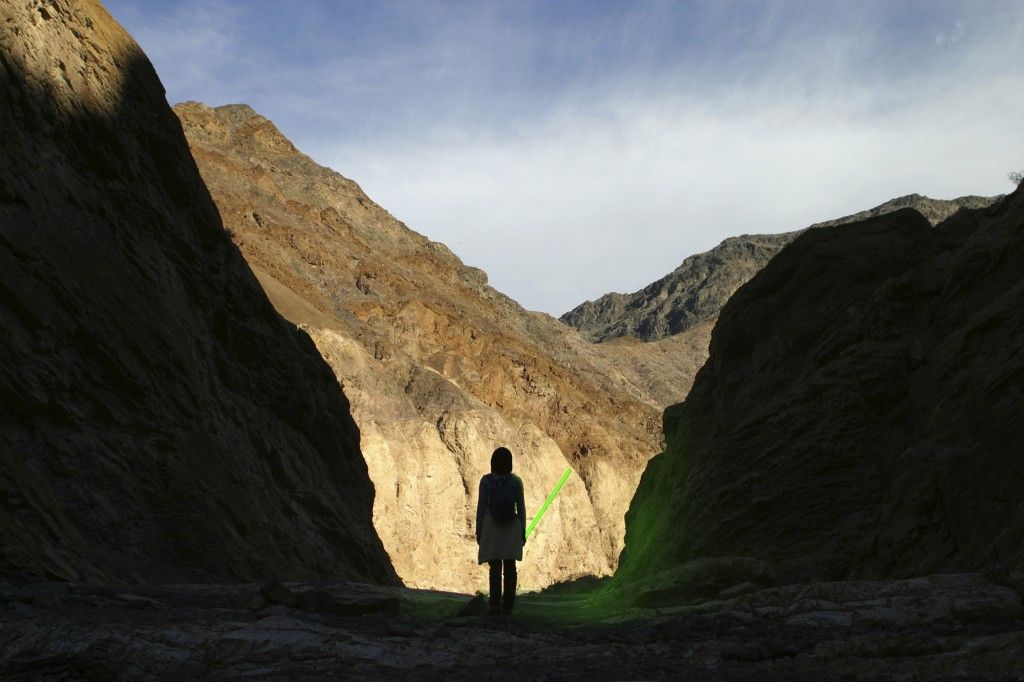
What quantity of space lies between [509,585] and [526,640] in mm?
2680

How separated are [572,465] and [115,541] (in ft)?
119

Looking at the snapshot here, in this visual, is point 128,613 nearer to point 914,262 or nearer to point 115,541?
point 115,541

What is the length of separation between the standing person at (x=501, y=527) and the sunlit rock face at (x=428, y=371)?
2520 cm

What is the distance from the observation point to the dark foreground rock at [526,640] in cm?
519

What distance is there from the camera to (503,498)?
950 cm

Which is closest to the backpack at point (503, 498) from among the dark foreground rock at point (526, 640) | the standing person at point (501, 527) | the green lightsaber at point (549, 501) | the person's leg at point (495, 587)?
the standing person at point (501, 527)

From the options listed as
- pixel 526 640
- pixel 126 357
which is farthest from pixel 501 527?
pixel 126 357

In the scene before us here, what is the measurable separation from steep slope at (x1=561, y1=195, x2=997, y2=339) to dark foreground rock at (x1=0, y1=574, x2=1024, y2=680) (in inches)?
3715

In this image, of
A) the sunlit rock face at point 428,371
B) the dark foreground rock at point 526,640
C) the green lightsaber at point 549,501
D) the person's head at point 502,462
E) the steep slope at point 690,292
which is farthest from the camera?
the steep slope at point 690,292

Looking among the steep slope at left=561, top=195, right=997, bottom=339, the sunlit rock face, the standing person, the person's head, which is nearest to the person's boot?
the standing person

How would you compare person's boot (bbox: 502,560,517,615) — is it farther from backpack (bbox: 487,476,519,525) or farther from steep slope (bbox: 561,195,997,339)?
steep slope (bbox: 561,195,997,339)

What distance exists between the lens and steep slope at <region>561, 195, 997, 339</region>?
4151 inches

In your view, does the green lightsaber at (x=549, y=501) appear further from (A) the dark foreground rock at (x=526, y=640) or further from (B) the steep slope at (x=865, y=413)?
(A) the dark foreground rock at (x=526, y=640)

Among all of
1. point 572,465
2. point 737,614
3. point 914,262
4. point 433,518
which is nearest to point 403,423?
point 433,518
